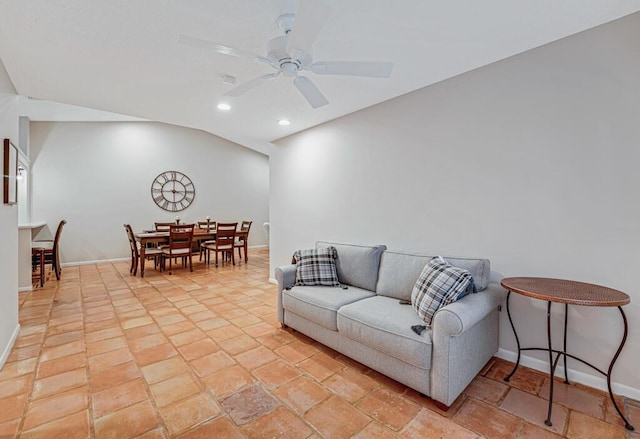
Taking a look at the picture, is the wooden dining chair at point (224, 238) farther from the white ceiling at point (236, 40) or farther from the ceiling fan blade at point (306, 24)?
the ceiling fan blade at point (306, 24)

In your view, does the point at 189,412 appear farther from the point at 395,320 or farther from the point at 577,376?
the point at 577,376

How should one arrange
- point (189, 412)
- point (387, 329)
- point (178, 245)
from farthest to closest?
point (178, 245)
point (387, 329)
point (189, 412)

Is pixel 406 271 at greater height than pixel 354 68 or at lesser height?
lesser

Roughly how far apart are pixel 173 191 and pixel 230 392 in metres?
6.60

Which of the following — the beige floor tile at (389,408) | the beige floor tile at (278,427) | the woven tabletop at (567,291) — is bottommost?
the beige floor tile at (278,427)

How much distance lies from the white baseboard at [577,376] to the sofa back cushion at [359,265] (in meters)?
1.22

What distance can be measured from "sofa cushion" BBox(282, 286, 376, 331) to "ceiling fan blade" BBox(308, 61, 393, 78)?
1765 millimetres

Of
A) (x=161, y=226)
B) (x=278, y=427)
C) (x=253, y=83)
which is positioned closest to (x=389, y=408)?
(x=278, y=427)

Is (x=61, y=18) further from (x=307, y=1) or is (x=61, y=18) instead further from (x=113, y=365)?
(x=113, y=365)

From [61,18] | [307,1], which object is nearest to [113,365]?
[61,18]

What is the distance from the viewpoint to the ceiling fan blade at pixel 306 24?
1.33 metres

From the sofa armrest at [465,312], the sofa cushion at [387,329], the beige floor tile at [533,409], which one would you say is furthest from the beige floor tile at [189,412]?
the beige floor tile at [533,409]

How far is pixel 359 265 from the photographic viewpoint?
9.73 ft

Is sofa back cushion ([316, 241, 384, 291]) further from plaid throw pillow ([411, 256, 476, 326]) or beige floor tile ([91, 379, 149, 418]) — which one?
beige floor tile ([91, 379, 149, 418])
